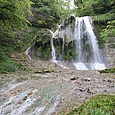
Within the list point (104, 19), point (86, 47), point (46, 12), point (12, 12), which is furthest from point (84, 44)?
point (12, 12)

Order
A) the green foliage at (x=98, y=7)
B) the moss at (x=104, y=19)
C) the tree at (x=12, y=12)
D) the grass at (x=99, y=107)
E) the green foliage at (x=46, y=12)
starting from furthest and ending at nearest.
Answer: the green foliage at (x=98, y=7) < the moss at (x=104, y=19) < the green foliage at (x=46, y=12) < the tree at (x=12, y=12) < the grass at (x=99, y=107)

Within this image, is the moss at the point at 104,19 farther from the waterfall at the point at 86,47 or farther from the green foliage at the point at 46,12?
the green foliage at the point at 46,12

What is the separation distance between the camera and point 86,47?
52.5ft

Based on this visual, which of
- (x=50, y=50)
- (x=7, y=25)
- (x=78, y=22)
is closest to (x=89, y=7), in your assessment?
(x=78, y=22)

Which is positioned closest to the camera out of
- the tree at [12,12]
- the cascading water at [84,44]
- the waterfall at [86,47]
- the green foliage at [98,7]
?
the tree at [12,12]

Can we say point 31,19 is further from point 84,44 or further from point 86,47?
point 86,47

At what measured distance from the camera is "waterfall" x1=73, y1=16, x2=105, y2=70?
14.6 m

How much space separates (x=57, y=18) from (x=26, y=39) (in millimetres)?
5475

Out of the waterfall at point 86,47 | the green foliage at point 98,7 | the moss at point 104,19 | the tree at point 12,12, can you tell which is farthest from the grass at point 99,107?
the green foliage at point 98,7

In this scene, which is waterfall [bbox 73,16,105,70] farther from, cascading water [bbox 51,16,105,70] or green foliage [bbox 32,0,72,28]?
green foliage [bbox 32,0,72,28]

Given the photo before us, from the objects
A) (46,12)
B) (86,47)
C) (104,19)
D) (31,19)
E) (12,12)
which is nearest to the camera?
(12,12)

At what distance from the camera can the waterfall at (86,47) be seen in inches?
576

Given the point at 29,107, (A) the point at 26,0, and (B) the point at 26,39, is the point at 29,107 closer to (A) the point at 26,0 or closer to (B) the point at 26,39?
(A) the point at 26,0

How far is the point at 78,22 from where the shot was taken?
17516mm
